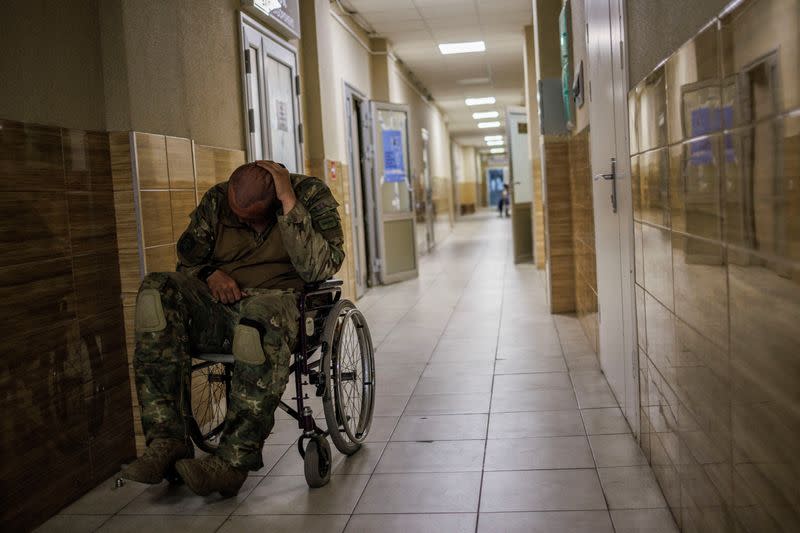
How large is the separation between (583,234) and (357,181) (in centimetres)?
380

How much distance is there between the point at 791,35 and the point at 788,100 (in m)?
0.09

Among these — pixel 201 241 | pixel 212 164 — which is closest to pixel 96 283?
pixel 201 241

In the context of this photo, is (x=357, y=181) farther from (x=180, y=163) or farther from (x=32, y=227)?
(x=32, y=227)

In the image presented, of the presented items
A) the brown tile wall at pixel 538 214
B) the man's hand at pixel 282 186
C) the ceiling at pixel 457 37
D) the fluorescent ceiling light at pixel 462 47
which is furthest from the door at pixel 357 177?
the man's hand at pixel 282 186

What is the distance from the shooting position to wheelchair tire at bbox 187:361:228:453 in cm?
281

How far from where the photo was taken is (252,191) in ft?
9.13

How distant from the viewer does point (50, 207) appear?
8.55 ft

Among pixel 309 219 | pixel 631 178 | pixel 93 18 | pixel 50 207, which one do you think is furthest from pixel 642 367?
pixel 93 18

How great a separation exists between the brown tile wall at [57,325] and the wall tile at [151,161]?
116mm

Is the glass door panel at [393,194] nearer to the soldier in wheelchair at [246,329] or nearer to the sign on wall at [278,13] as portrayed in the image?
the sign on wall at [278,13]

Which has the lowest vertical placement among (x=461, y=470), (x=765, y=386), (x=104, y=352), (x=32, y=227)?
(x=461, y=470)

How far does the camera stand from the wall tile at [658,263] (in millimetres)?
2209

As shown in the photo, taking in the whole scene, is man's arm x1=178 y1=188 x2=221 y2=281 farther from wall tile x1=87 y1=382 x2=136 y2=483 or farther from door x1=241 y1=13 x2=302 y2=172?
door x1=241 y1=13 x2=302 y2=172

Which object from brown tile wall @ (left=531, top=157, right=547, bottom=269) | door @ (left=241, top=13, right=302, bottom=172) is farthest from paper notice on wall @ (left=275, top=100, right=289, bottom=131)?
brown tile wall @ (left=531, top=157, right=547, bottom=269)
